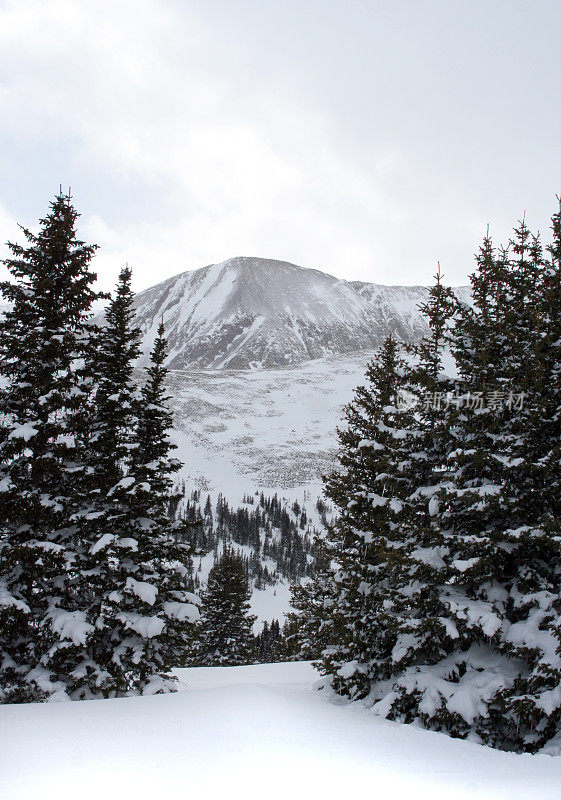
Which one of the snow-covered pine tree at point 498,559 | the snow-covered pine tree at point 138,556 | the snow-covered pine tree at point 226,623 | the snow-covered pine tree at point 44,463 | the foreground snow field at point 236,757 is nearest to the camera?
the foreground snow field at point 236,757

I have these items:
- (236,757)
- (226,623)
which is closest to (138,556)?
(236,757)

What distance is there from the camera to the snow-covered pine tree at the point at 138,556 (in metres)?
12.4

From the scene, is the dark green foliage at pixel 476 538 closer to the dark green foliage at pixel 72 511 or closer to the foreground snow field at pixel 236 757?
the foreground snow field at pixel 236 757

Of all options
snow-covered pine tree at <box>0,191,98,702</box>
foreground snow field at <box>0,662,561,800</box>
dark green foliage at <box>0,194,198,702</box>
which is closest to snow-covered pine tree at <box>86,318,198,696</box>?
dark green foliage at <box>0,194,198,702</box>

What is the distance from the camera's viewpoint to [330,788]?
555 cm

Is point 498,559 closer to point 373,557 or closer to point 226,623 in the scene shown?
point 373,557

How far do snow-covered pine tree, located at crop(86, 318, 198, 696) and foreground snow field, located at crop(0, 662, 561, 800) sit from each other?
2.94 m

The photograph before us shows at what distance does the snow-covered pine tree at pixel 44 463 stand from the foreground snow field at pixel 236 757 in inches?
88.2

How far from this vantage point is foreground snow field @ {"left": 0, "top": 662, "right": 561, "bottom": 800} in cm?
541

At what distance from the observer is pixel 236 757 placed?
635cm

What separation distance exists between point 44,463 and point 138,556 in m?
3.66

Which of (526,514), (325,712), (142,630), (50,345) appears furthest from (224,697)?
(50,345)

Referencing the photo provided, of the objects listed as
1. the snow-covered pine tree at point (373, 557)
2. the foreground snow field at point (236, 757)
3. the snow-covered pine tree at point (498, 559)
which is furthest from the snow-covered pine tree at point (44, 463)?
the snow-covered pine tree at point (498, 559)

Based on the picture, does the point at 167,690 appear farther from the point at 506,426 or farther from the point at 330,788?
the point at 506,426
